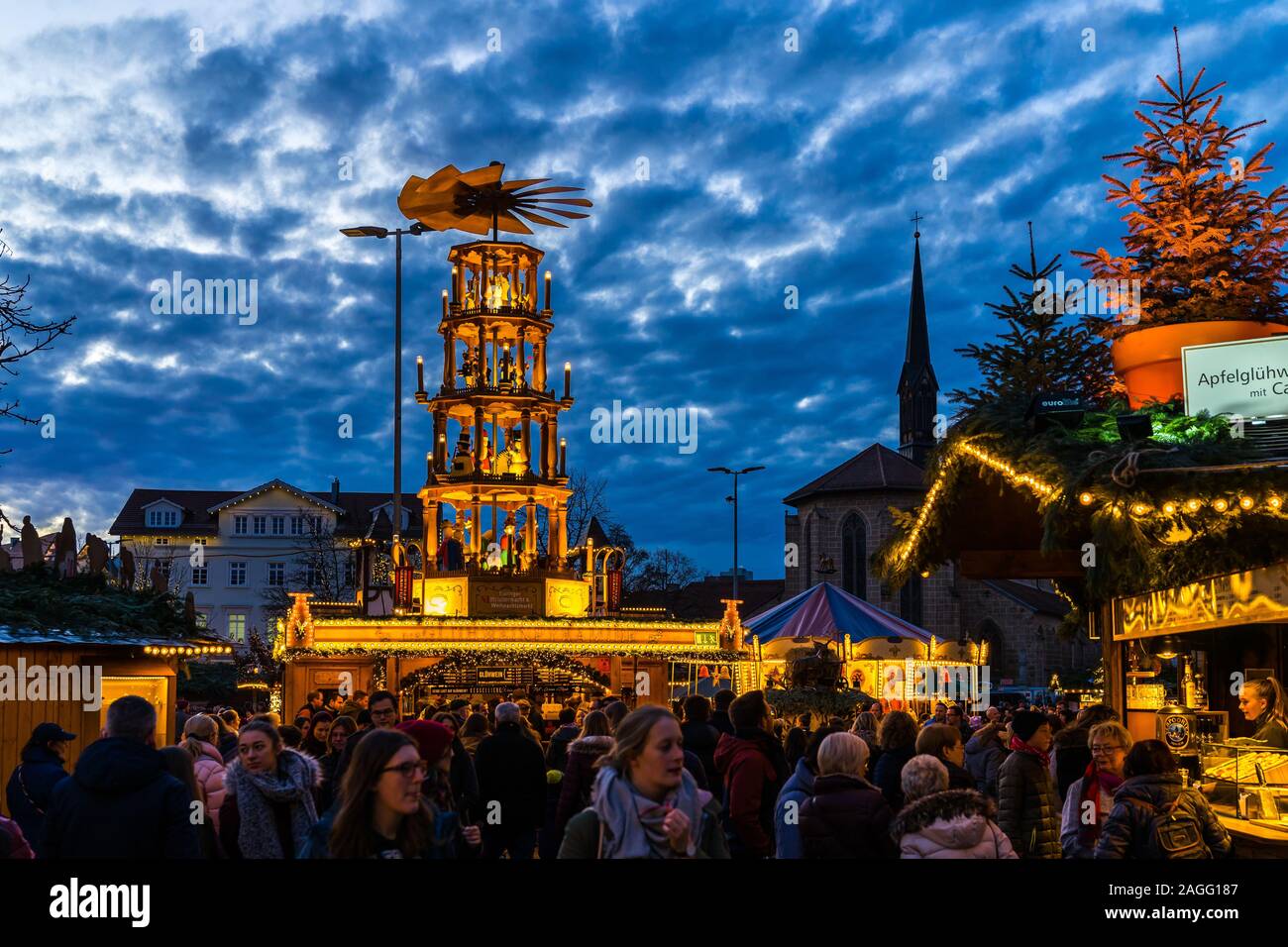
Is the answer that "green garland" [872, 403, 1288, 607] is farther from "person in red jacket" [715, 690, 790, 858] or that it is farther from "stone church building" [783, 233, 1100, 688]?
"stone church building" [783, 233, 1100, 688]

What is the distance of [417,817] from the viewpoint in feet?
18.6

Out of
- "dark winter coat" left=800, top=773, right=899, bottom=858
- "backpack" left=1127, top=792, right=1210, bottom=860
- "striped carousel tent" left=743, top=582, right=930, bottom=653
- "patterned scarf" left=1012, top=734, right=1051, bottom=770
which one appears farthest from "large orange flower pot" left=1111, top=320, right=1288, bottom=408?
"striped carousel tent" left=743, top=582, right=930, bottom=653

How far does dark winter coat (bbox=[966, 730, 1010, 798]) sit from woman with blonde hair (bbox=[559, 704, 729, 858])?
6.23 m

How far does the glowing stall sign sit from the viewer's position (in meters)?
10.2

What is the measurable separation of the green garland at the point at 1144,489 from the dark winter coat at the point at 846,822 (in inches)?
189

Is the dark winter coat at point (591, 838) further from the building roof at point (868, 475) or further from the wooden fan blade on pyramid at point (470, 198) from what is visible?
the building roof at point (868, 475)

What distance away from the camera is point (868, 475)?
87.5 m

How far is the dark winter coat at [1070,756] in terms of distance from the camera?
10234 mm

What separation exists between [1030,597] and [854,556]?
1000 centimetres

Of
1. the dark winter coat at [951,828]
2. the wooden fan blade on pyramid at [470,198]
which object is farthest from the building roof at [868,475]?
the dark winter coat at [951,828]

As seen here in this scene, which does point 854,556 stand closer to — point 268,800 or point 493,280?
point 493,280

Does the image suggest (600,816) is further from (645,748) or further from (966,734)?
(966,734)

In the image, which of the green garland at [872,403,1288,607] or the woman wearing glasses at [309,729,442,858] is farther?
the green garland at [872,403,1288,607]
